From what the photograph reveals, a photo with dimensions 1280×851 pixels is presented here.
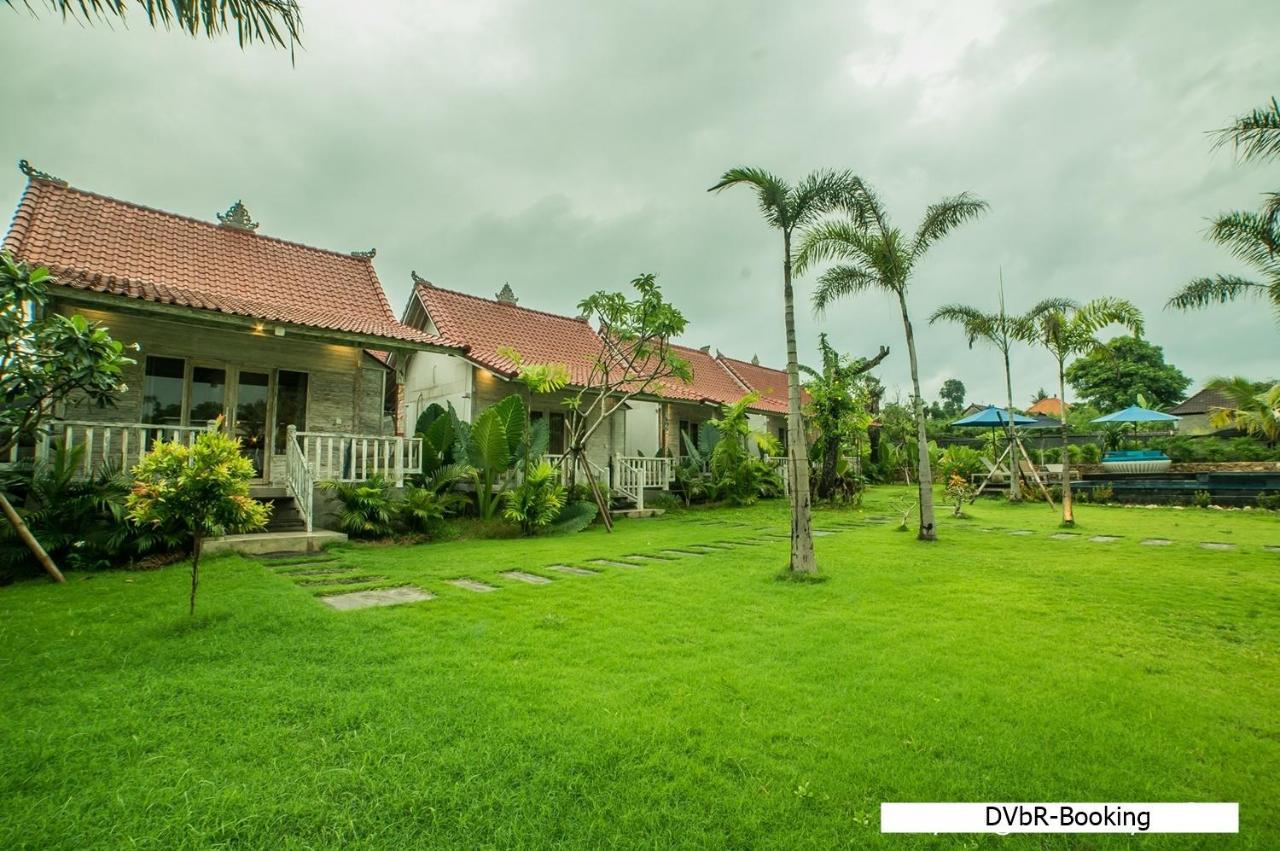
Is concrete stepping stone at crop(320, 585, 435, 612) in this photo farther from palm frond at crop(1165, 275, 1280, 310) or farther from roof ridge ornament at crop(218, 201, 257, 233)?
palm frond at crop(1165, 275, 1280, 310)

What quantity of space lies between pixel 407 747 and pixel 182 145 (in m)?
13.6

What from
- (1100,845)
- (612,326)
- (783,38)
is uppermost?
(783,38)

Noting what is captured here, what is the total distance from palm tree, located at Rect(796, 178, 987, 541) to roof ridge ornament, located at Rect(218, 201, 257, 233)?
11946 mm

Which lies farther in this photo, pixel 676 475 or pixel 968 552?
pixel 676 475

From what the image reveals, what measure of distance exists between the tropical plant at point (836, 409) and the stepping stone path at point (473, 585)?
12.0 m

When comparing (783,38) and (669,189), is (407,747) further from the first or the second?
(669,189)

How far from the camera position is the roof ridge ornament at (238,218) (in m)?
12.1

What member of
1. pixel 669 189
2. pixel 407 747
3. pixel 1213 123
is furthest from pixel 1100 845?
pixel 669 189

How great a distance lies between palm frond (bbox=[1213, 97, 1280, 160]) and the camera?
21.2 feet

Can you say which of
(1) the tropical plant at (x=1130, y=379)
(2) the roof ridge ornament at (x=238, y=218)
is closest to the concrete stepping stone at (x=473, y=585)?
(2) the roof ridge ornament at (x=238, y=218)

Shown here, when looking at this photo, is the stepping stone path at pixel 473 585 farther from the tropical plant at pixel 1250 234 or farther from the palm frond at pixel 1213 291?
the palm frond at pixel 1213 291

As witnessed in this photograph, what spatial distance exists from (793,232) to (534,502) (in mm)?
6203

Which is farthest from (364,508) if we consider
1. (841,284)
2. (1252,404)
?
(1252,404)

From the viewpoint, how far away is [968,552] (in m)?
7.99
